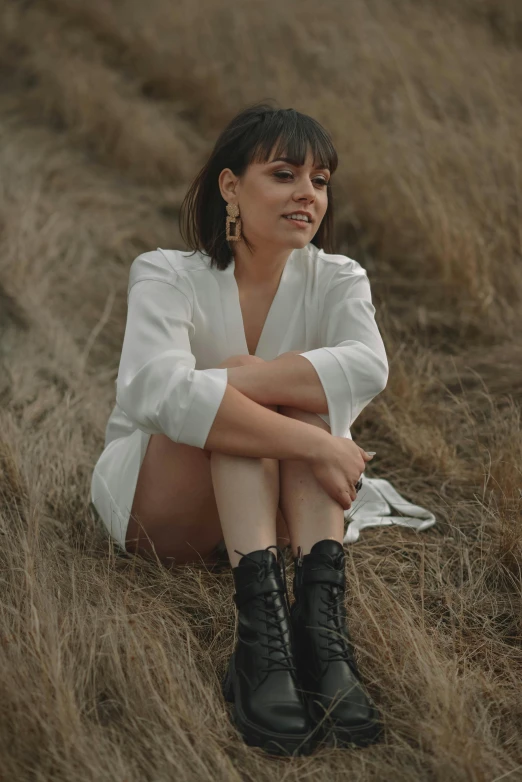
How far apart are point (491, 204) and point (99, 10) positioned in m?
4.07

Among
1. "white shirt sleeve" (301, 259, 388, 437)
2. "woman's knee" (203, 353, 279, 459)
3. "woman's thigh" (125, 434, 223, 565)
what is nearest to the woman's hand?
"white shirt sleeve" (301, 259, 388, 437)

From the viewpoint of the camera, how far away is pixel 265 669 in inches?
73.2

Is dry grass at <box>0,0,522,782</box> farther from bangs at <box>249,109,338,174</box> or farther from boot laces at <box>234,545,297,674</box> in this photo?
bangs at <box>249,109,338,174</box>

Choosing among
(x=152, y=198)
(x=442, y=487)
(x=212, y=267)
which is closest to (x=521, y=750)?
(x=442, y=487)

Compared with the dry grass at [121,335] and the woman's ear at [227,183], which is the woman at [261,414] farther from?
the dry grass at [121,335]

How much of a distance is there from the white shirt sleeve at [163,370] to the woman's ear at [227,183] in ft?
0.89

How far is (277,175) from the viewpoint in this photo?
2.29m

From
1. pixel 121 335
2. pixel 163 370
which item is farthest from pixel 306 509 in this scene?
pixel 121 335

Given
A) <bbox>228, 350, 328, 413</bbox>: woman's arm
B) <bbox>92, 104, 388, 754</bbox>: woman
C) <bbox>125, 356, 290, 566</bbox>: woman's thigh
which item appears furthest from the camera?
<bbox>125, 356, 290, 566</bbox>: woman's thigh

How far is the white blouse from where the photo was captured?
80.3 inches

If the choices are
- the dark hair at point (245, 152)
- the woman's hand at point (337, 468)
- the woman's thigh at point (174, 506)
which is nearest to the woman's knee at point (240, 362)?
the woman's thigh at point (174, 506)

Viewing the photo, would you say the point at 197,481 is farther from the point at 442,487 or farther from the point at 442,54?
the point at 442,54

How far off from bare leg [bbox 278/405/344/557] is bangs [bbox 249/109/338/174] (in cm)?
83

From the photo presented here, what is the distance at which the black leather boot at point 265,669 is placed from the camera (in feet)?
5.87
